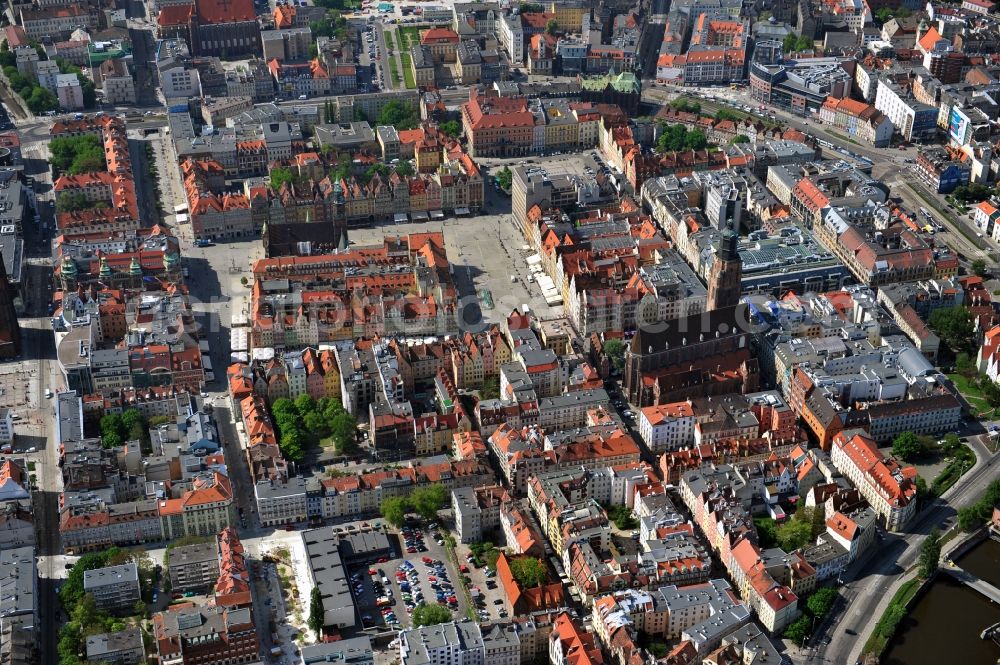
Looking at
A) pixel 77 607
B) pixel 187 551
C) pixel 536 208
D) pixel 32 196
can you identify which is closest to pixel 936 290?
pixel 536 208

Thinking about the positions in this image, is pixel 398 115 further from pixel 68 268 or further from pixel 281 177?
pixel 68 268

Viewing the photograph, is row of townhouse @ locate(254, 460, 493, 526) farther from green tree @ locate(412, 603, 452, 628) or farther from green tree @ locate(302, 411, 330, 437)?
green tree @ locate(412, 603, 452, 628)

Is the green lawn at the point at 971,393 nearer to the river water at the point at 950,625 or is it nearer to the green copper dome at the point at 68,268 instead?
the river water at the point at 950,625

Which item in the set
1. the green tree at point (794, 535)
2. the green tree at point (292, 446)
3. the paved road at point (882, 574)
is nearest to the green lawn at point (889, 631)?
the paved road at point (882, 574)

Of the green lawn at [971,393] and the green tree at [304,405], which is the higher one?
the green tree at [304,405]

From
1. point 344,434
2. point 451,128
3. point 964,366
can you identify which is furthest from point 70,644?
point 451,128

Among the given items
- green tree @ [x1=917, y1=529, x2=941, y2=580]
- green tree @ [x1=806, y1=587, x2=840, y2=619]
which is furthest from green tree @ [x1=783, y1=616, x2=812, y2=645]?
green tree @ [x1=917, y1=529, x2=941, y2=580]

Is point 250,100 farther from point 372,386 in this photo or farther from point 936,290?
point 936,290
